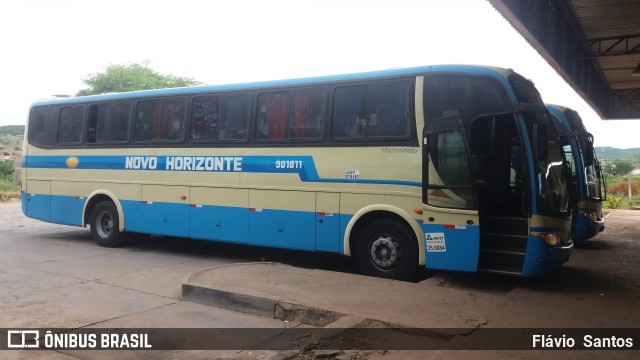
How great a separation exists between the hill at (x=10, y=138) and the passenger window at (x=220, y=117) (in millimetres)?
53352

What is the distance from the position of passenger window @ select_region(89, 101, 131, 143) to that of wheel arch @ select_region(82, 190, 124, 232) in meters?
1.12

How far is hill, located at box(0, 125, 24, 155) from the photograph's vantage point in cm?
6105

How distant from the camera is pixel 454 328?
5.23 metres

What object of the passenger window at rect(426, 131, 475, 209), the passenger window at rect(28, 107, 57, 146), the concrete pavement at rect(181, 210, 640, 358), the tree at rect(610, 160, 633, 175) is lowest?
the concrete pavement at rect(181, 210, 640, 358)

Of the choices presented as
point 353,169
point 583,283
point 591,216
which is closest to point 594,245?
point 591,216

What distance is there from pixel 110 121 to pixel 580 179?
10.1 meters

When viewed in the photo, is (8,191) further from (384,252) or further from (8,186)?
(384,252)

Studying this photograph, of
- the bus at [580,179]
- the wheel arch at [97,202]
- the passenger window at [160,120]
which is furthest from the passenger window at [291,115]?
the bus at [580,179]

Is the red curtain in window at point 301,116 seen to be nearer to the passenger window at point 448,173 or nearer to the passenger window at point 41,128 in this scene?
the passenger window at point 448,173

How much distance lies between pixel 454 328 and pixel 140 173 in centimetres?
747

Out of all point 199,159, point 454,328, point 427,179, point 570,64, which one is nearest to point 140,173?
point 199,159

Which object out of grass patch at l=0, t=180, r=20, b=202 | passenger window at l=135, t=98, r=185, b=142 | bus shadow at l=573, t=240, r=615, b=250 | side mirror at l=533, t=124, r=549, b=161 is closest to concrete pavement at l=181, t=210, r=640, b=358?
side mirror at l=533, t=124, r=549, b=161

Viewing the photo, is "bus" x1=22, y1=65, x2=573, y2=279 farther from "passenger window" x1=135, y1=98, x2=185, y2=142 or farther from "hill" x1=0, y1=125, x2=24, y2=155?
"hill" x1=0, y1=125, x2=24, y2=155

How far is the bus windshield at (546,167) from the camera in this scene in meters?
6.73
